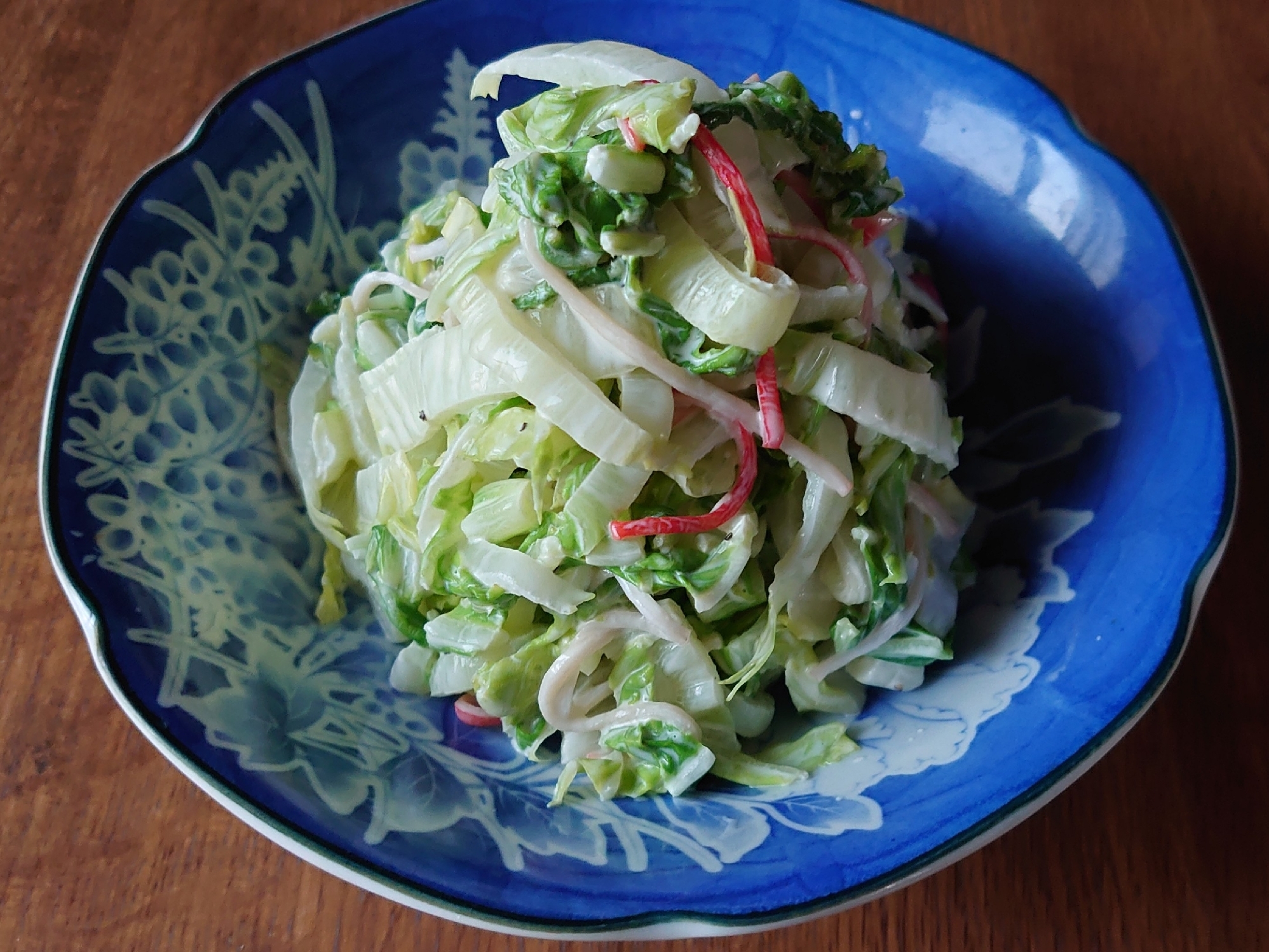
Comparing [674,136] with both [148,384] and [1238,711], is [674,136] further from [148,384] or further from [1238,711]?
[1238,711]

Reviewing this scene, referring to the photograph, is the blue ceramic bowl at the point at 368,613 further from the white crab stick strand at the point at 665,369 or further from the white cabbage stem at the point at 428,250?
the white crab stick strand at the point at 665,369

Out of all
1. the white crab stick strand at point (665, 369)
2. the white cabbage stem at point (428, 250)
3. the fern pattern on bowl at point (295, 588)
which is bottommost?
the fern pattern on bowl at point (295, 588)

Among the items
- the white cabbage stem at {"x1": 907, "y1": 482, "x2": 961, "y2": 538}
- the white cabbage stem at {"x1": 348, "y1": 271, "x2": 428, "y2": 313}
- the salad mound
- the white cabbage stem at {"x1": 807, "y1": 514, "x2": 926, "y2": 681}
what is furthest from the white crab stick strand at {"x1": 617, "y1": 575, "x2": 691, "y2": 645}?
the white cabbage stem at {"x1": 348, "y1": 271, "x2": 428, "y2": 313}

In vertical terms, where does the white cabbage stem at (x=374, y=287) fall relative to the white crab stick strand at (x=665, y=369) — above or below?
below

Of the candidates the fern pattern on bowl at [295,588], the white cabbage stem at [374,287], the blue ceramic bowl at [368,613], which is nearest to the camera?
the blue ceramic bowl at [368,613]

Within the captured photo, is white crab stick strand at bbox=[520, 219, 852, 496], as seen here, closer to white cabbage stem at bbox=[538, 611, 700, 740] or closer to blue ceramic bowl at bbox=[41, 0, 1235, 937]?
white cabbage stem at bbox=[538, 611, 700, 740]

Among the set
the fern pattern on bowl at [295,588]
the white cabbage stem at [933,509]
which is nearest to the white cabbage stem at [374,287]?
the fern pattern on bowl at [295,588]
